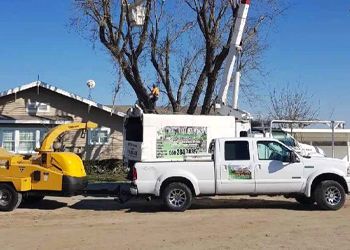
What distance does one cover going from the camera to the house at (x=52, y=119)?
26844 mm

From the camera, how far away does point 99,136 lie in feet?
93.6

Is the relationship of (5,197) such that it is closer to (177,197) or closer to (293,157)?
(177,197)

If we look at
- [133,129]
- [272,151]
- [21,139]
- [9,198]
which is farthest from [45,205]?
[21,139]

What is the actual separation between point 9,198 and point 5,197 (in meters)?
0.13

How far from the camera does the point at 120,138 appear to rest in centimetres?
2861

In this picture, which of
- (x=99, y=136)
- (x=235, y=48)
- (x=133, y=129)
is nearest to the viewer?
(x=133, y=129)

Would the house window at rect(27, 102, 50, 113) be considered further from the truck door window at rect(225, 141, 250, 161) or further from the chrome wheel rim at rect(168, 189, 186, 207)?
the truck door window at rect(225, 141, 250, 161)

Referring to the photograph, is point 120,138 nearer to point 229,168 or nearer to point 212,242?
point 229,168

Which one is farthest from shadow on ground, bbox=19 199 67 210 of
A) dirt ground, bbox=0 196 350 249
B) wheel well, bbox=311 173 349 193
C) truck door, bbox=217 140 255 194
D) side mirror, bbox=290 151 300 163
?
wheel well, bbox=311 173 349 193

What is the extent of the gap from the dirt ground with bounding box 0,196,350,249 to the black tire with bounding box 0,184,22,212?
22cm

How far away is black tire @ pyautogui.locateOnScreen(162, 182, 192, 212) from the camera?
45.5 feet

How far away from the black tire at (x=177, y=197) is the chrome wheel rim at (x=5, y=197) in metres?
4.06

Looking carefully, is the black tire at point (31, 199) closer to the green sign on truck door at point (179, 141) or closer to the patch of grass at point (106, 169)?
the green sign on truck door at point (179, 141)

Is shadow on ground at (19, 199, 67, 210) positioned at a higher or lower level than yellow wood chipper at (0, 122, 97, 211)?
lower
